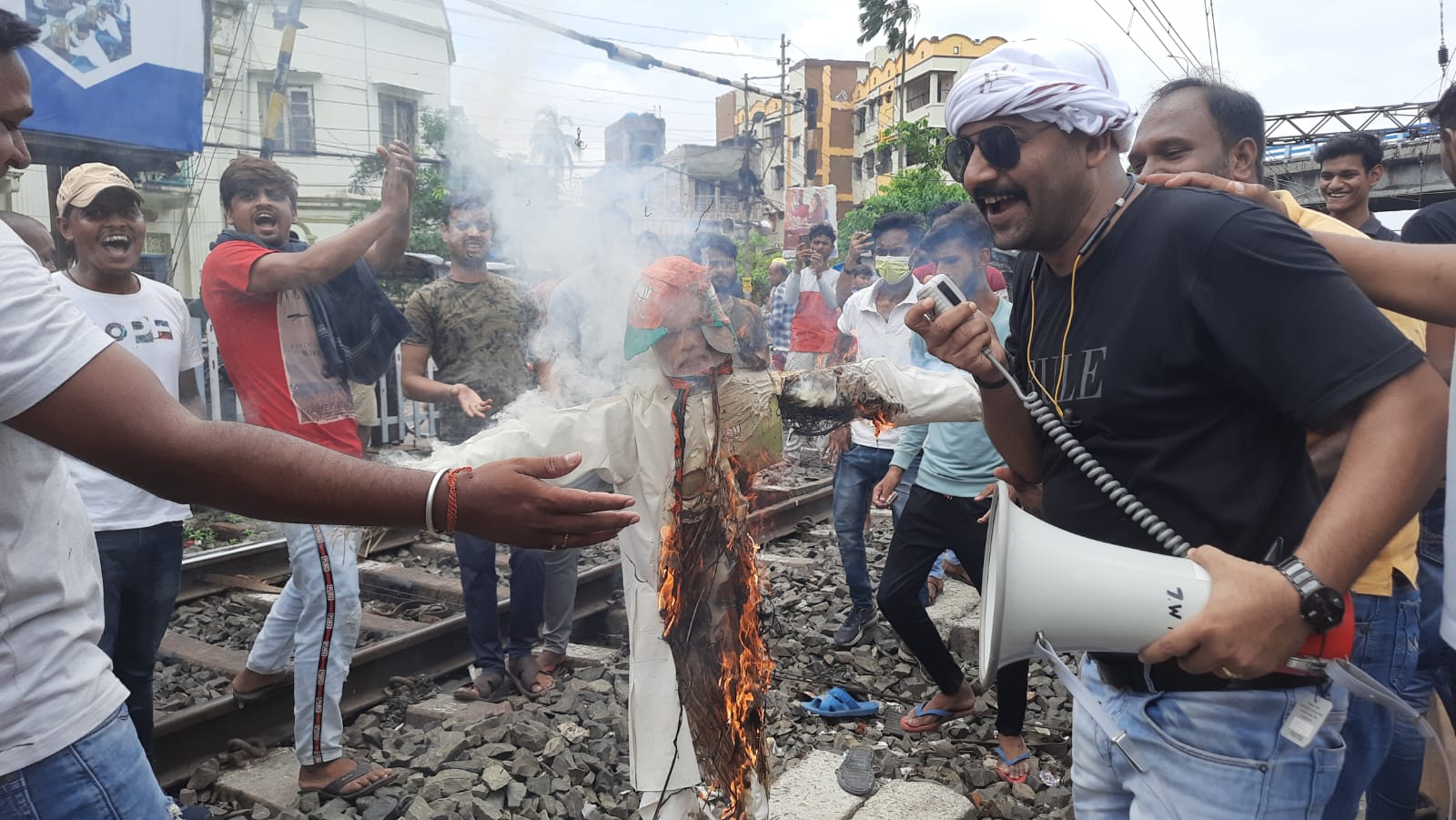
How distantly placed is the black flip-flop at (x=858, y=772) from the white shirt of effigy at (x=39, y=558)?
3039mm

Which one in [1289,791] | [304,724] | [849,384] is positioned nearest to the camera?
[1289,791]

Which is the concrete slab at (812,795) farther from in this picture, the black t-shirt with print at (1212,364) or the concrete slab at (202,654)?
the concrete slab at (202,654)

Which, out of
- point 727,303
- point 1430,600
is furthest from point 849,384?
point 1430,600

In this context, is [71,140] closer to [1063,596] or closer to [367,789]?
[367,789]

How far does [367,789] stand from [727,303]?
2.73m

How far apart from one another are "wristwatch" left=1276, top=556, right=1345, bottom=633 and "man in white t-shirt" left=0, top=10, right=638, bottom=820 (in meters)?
1.31

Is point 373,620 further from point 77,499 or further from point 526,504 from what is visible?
point 526,504

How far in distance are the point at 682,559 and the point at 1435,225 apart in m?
3.12

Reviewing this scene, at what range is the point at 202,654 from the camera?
547cm

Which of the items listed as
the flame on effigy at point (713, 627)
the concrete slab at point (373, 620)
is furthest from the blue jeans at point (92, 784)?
the concrete slab at point (373, 620)

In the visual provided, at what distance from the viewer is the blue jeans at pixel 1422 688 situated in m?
3.07

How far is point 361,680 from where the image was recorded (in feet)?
16.8

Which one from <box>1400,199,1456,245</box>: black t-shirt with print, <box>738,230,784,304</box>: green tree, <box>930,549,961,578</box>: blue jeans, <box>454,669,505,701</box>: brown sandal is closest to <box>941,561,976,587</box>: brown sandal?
<box>930,549,961,578</box>: blue jeans

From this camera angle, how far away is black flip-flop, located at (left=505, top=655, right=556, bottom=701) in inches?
204
